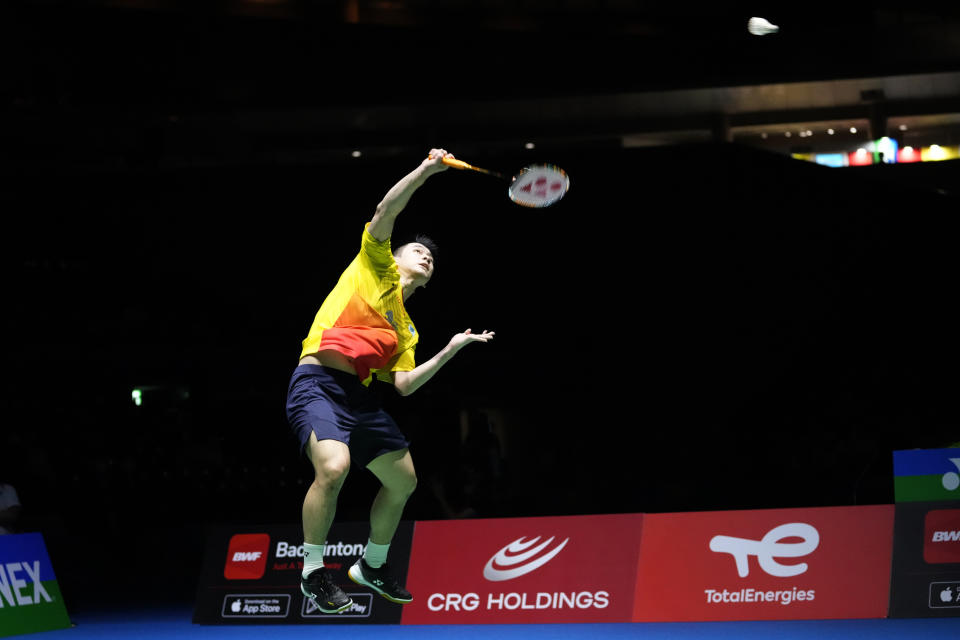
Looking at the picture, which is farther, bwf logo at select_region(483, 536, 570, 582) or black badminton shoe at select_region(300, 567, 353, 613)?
bwf logo at select_region(483, 536, 570, 582)

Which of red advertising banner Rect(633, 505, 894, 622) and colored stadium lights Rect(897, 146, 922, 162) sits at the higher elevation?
colored stadium lights Rect(897, 146, 922, 162)

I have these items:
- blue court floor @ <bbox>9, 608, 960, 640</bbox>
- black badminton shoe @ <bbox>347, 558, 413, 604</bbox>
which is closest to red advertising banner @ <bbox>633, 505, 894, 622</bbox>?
blue court floor @ <bbox>9, 608, 960, 640</bbox>

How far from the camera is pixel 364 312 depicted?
17.4ft

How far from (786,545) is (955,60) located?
11662mm

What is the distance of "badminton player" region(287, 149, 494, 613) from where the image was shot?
197 inches

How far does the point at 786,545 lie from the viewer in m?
7.14

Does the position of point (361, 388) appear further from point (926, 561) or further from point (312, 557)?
point (926, 561)

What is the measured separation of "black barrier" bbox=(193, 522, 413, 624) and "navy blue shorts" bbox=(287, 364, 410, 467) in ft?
7.54

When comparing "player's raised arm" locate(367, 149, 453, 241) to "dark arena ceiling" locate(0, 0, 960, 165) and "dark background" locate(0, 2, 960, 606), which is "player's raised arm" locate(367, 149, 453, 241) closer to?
"dark background" locate(0, 2, 960, 606)

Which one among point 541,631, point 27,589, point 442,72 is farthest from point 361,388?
point 442,72

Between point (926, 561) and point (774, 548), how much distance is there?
947 millimetres

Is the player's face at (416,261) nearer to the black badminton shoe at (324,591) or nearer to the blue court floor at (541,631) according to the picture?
the black badminton shoe at (324,591)

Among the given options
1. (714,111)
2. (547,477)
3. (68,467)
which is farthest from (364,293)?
(714,111)

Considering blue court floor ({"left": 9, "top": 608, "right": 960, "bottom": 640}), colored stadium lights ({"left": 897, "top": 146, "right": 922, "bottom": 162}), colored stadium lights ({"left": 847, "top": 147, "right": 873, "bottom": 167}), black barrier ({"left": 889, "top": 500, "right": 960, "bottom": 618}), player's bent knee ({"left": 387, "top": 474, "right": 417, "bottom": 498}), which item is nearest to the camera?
player's bent knee ({"left": 387, "top": 474, "right": 417, "bottom": 498})
